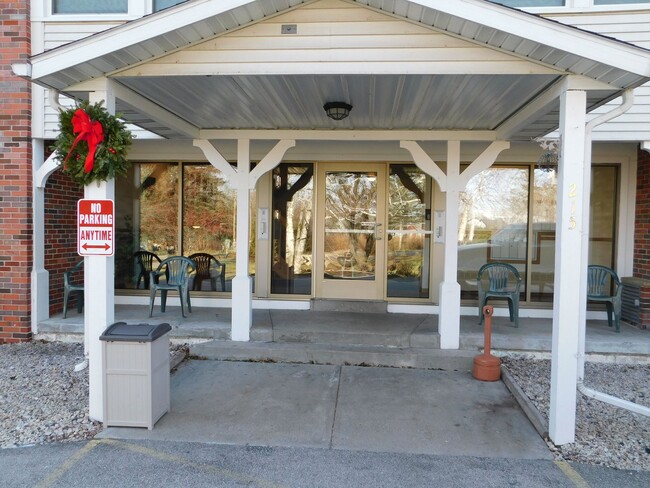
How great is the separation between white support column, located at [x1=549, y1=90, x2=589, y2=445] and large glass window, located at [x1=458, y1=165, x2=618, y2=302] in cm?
363

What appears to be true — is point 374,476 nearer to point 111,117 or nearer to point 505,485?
point 505,485

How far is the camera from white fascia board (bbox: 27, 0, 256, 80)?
11.7ft

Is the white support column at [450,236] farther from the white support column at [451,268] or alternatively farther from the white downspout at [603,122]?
the white downspout at [603,122]

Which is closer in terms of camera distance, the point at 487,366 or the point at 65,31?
the point at 487,366

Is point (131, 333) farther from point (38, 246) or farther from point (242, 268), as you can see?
point (38, 246)

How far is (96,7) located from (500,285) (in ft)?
22.8

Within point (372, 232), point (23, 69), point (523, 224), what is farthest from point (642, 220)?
point (23, 69)

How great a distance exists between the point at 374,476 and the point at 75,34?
662cm

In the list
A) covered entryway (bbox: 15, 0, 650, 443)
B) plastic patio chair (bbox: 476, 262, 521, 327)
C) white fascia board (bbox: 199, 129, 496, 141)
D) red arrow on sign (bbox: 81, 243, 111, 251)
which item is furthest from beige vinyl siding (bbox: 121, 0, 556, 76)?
plastic patio chair (bbox: 476, 262, 521, 327)

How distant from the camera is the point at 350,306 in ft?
23.5


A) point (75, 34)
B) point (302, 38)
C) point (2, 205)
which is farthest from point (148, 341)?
point (75, 34)

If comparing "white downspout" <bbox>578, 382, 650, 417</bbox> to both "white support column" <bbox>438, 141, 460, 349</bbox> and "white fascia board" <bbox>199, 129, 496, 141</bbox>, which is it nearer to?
"white support column" <bbox>438, 141, 460, 349</bbox>

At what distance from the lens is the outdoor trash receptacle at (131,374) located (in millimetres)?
3754

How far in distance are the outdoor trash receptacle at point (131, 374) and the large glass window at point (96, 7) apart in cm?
481
